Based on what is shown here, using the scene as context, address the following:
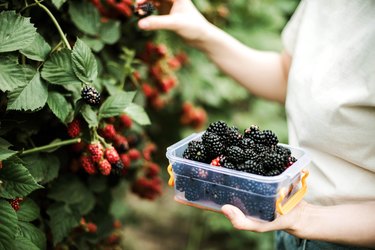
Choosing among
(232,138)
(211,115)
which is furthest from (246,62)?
(211,115)

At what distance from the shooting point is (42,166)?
1.13 meters

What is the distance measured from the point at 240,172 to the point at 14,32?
601 mm

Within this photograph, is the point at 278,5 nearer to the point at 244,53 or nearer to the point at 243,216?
the point at 244,53

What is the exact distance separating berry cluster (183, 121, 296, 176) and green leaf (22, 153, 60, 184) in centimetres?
37

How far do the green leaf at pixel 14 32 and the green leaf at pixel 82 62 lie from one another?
101 millimetres

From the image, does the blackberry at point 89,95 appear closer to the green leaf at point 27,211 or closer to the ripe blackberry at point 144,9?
the green leaf at point 27,211

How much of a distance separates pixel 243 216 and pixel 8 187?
0.53m

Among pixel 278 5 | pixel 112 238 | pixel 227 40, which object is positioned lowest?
pixel 112 238

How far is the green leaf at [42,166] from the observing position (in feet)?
3.63

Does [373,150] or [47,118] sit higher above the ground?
[373,150]

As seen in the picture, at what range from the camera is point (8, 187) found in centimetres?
93

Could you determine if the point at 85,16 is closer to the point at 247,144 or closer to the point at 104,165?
the point at 104,165

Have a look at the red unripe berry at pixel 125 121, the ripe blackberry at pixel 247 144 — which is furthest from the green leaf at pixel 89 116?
the ripe blackberry at pixel 247 144

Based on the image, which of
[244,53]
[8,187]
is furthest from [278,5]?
[8,187]
